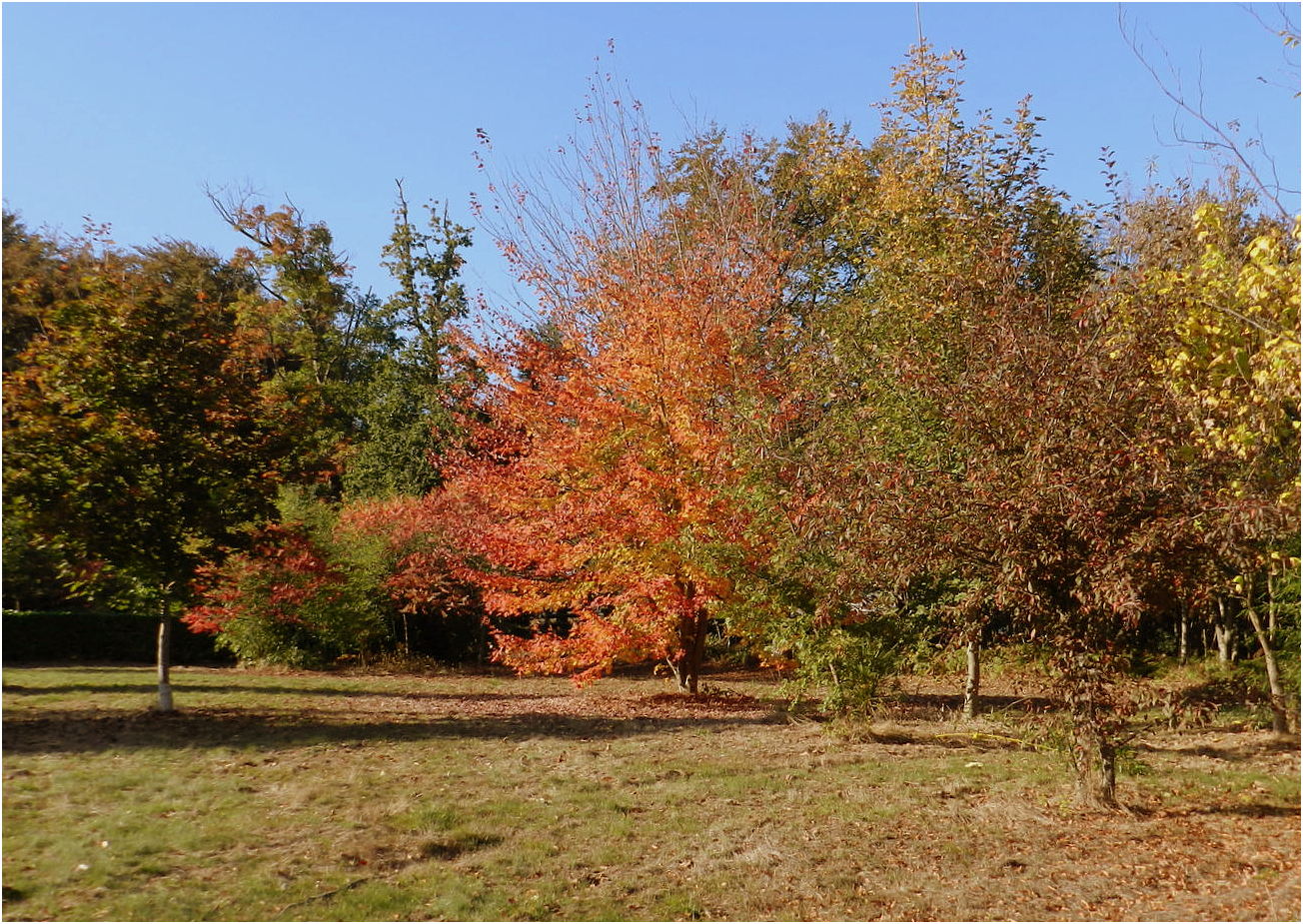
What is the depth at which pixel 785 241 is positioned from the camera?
78.3 ft

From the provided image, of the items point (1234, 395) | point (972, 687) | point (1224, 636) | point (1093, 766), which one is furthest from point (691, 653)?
point (1234, 395)

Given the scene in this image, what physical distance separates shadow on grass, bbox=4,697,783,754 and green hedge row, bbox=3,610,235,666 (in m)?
9.06

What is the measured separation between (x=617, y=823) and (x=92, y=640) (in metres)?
17.0

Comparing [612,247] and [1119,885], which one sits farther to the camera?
[612,247]

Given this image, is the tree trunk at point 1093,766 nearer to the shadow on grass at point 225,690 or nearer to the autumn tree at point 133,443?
the autumn tree at point 133,443

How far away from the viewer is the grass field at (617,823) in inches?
215

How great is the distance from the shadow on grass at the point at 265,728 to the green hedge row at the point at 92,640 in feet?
29.7

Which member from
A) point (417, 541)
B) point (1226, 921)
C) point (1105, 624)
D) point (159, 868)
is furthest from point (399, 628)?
point (1226, 921)

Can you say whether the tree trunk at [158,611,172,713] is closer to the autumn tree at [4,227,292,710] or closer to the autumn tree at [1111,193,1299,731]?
the autumn tree at [4,227,292,710]

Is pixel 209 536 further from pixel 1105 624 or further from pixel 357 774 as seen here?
pixel 1105 624

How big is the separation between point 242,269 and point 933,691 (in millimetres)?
26598

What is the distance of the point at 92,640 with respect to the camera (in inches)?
765

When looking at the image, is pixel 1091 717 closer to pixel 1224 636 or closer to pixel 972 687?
pixel 972 687

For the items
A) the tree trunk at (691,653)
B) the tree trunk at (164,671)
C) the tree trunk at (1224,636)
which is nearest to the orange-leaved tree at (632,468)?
the tree trunk at (691,653)
